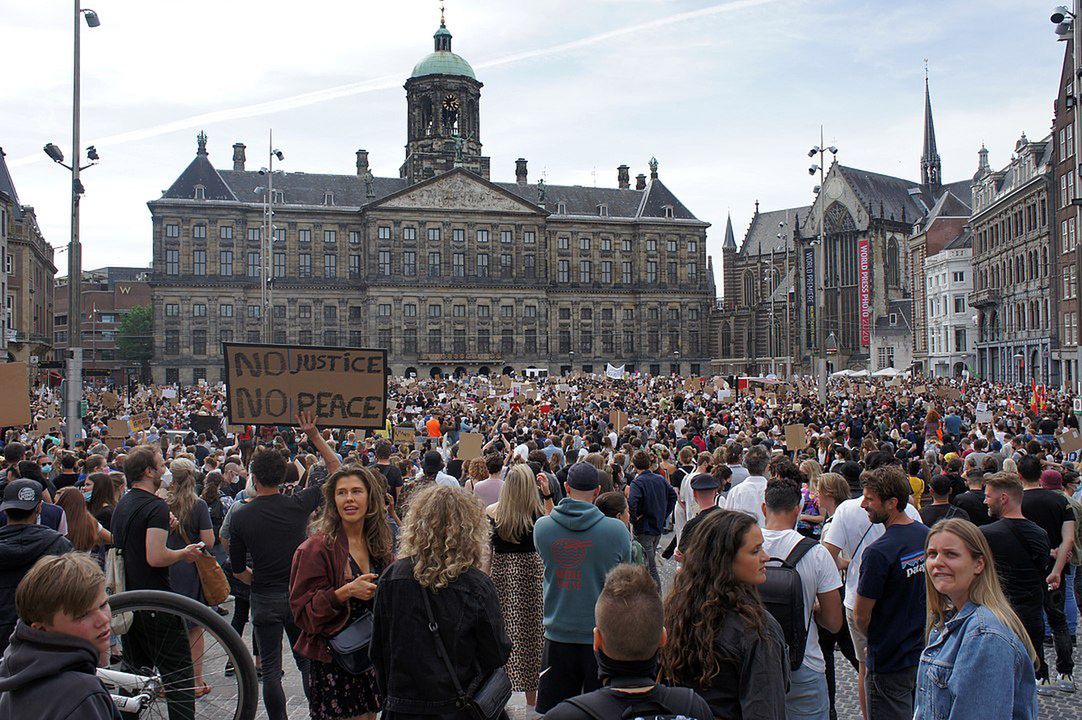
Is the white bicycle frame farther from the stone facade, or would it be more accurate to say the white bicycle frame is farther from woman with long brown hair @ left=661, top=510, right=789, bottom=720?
the stone facade

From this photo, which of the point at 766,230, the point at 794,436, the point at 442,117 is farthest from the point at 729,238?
the point at 794,436

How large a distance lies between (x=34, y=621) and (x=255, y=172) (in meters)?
81.3

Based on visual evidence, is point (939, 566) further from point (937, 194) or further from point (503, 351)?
point (937, 194)

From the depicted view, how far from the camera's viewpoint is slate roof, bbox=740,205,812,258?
319ft

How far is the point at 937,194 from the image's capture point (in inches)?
3691

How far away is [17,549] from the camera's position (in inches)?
206

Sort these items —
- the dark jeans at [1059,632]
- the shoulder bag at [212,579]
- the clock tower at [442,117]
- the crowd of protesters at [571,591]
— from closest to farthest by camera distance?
the crowd of protesters at [571,591] → the shoulder bag at [212,579] → the dark jeans at [1059,632] → the clock tower at [442,117]

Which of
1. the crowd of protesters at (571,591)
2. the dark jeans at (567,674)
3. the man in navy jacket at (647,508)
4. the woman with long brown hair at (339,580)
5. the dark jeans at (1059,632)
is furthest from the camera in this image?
the man in navy jacket at (647,508)

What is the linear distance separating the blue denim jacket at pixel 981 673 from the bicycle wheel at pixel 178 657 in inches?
125

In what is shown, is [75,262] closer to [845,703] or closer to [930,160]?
[845,703]

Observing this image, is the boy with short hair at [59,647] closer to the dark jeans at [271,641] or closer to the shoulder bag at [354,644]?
the shoulder bag at [354,644]

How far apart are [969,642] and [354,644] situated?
2.83 m

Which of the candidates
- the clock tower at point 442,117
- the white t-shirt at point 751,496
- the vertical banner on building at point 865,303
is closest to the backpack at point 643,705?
the white t-shirt at point 751,496

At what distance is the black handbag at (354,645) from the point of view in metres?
4.70
